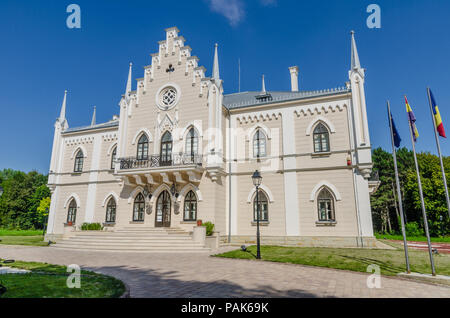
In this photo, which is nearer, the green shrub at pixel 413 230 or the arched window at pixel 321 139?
the arched window at pixel 321 139

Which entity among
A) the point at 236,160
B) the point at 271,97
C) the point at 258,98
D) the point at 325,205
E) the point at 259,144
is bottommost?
the point at 325,205

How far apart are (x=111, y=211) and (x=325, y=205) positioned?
16915 mm

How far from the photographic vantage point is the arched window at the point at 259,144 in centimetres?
1944

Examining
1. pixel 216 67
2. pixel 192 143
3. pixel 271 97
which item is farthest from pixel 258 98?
pixel 192 143

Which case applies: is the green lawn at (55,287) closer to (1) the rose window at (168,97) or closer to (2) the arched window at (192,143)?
(2) the arched window at (192,143)

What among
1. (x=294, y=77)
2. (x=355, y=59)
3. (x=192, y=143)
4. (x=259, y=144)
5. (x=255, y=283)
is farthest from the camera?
(x=294, y=77)

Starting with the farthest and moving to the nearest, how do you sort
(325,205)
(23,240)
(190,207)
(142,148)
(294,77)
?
(294,77), (23,240), (142,148), (190,207), (325,205)

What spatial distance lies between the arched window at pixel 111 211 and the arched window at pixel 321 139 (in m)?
16.7

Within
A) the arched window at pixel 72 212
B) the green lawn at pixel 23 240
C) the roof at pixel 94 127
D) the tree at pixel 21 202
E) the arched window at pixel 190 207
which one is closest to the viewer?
the arched window at pixel 190 207

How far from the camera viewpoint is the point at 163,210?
1923 cm

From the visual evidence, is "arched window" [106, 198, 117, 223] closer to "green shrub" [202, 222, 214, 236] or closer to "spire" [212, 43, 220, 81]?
"green shrub" [202, 222, 214, 236]

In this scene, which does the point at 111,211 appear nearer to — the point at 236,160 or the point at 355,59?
the point at 236,160

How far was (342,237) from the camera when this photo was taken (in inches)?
646

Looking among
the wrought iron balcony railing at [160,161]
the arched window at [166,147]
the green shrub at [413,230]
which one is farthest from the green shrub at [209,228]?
the green shrub at [413,230]
